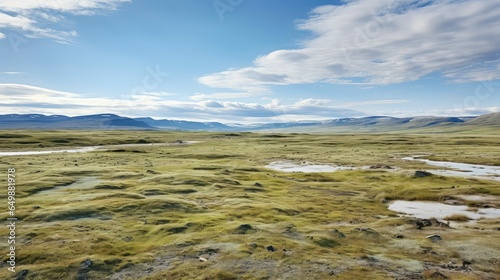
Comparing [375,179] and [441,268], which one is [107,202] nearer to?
[441,268]

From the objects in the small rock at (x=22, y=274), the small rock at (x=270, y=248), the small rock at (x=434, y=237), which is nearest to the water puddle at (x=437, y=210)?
the small rock at (x=434, y=237)

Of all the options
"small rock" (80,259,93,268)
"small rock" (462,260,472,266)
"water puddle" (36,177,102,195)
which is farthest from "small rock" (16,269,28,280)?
"small rock" (462,260,472,266)

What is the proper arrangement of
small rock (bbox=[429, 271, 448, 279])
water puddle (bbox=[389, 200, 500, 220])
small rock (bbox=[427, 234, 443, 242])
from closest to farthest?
1. small rock (bbox=[429, 271, 448, 279])
2. small rock (bbox=[427, 234, 443, 242])
3. water puddle (bbox=[389, 200, 500, 220])

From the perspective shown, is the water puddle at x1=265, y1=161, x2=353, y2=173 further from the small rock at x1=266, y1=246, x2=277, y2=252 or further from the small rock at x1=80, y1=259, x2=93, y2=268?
the small rock at x1=80, y1=259, x2=93, y2=268

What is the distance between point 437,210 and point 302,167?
4401 centimetres

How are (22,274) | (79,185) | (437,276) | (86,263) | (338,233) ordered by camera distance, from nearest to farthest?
(22,274) → (437,276) → (86,263) → (338,233) → (79,185)

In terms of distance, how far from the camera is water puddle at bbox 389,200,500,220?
40272mm

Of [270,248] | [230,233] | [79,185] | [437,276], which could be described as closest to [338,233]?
[270,248]

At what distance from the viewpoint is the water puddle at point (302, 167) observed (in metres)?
81.2

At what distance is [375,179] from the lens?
66000 mm

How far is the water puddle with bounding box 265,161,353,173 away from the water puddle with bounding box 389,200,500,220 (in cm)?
3336

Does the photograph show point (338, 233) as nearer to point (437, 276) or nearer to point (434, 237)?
point (434, 237)

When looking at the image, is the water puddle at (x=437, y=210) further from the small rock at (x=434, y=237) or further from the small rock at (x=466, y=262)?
the small rock at (x=466, y=262)

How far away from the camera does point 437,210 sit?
142ft
